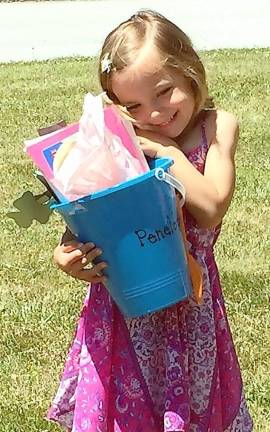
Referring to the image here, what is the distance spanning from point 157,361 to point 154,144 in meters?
0.59

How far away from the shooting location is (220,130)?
2791mm

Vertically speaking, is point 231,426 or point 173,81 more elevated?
point 173,81

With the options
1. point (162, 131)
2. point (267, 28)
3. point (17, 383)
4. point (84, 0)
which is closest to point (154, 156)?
point (162, 131)

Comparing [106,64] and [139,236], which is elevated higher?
[106,64]

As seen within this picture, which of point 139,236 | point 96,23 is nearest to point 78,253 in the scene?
point 139,236

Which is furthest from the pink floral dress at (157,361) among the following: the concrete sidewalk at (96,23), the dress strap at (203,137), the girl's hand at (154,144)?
the concrete sidewalk at (96,23)

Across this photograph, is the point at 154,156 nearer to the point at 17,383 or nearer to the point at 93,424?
the point at 93,424

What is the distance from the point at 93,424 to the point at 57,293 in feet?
6.38

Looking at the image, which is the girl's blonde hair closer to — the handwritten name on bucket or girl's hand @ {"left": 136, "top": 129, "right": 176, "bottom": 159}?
girl's hand @ {"left": 136, "top": 129, "right": 176, "bottom": 159}

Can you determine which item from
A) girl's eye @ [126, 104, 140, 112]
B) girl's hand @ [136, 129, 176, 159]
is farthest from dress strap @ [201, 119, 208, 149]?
girl's eye @ [126, 104, 140, 112]

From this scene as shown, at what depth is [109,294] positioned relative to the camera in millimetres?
2750

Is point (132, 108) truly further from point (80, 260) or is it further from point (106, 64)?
point (80, 260)

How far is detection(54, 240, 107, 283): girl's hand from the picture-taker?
255 centimetres

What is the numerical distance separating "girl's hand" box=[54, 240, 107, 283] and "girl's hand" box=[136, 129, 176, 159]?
272 millimetres
